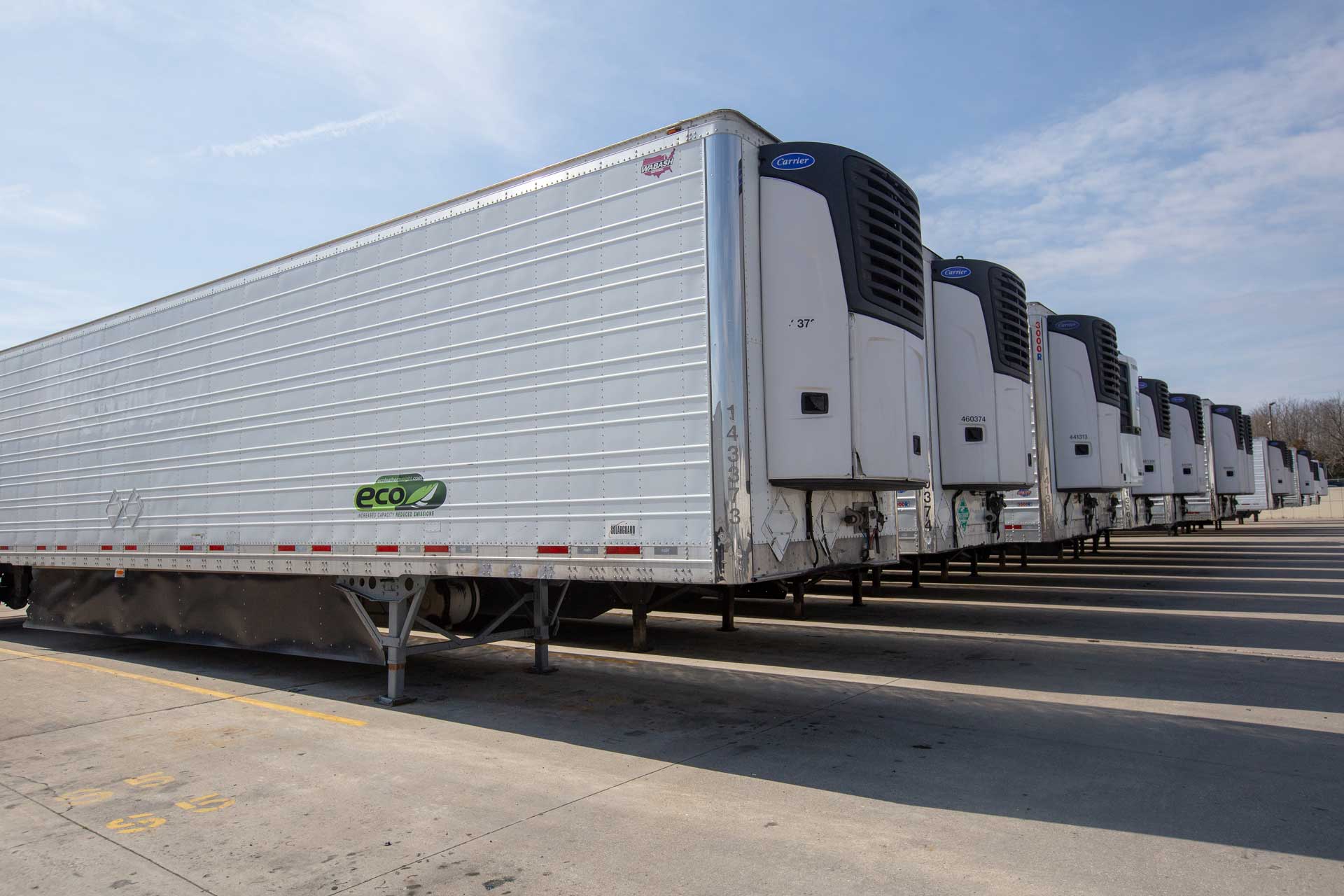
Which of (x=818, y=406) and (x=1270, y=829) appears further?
(x=818, y=406)

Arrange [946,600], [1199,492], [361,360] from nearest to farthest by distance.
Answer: [361,360] < [946,600] < [1199,492]

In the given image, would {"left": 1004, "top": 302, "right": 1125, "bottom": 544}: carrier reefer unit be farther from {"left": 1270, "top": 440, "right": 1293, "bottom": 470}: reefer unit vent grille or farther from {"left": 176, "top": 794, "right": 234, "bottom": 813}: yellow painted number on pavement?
{"left": 1270, "top": 440, "right": 1293, "bottom": 470}: reefer unit vent grille

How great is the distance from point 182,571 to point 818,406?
7.52 metres

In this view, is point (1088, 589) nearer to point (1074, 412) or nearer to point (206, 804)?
point (1074, 412)

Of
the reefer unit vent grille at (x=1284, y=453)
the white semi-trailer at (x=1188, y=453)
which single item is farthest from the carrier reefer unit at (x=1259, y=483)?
the white semi-trailer at (x=1188, y=453)

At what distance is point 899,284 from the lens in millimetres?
6332

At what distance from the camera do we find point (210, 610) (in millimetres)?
9500

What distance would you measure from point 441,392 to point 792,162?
3.25 metres

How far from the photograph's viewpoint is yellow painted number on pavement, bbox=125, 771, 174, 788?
539cm

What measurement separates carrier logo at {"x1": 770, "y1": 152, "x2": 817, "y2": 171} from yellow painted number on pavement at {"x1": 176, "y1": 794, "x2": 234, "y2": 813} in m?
5.22

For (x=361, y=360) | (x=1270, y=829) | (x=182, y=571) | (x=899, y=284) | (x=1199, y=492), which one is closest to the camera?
(x=1270, y=829)

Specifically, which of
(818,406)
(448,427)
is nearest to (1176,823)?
(818,406)

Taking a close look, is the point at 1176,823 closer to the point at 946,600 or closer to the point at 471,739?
the point at 471,739

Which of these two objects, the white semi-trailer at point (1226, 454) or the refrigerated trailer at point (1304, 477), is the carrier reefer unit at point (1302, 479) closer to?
the refrigerated trailer at point (1304, 477)
